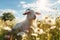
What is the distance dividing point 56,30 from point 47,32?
0.51ft

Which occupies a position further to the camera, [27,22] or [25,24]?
[27,22]

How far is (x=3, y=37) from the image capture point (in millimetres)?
3064

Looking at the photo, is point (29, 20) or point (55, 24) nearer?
point (55, 24)

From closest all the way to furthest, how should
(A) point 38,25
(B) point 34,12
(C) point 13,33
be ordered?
(C) point 13,33 < (A) point 38,25 < (B) point 34,12

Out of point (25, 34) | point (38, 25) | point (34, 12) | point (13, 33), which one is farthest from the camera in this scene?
point (34, 12)

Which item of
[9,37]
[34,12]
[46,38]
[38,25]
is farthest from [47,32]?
[34,12]

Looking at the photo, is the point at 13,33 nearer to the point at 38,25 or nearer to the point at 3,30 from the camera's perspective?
the point at 3,30

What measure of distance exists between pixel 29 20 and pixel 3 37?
82 centimetres

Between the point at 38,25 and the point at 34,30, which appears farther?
the point at 38,25

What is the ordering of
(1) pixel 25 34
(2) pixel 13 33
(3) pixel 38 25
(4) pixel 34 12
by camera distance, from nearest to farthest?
1. (1) pixel 25 34
2. (2) pixel 13 33
3. (3) pixel 38 25
4. (4) pixel 34 12

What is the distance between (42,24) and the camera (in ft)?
10.2

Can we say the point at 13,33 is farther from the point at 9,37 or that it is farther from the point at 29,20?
the point at 29,20

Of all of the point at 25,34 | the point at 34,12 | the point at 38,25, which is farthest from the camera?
the point at 34,12

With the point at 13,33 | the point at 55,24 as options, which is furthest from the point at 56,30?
the point at 13,33
